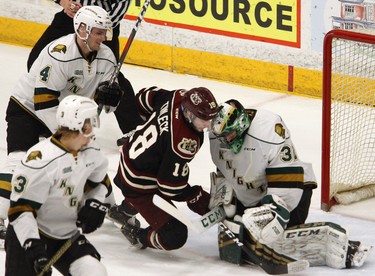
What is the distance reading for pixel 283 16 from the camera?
7.99 m

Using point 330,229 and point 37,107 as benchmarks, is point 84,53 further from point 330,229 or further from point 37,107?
point 330,229

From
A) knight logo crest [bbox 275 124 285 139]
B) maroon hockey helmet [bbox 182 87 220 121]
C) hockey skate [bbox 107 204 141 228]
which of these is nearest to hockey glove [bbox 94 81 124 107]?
hockey skate [bbox 107 204 141 228]

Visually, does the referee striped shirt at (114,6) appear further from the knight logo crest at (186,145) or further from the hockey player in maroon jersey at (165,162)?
the knight logo crest at (186,145)

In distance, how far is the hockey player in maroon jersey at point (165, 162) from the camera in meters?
5.51

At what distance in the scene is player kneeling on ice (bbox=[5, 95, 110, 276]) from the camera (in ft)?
15.3

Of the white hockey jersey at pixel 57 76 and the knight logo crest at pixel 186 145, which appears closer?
the knight logo crest at pixel 186 145

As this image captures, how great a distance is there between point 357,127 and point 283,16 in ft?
4.92

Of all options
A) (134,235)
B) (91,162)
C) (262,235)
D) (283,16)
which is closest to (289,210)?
(262,235)

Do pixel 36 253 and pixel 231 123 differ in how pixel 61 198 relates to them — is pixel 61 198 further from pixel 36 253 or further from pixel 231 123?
pixel 231 123

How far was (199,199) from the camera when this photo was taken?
5984 millimetres

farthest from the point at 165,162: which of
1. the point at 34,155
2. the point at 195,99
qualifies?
the point at 34,155

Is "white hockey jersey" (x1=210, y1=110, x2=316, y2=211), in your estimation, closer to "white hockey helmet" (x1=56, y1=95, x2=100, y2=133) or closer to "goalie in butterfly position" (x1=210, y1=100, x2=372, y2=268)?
"goalie in butterfly position" (x1=210, y1=100, x2=372, y2=268)

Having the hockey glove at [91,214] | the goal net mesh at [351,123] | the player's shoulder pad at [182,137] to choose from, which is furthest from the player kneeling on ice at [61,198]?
the goal net mesh at [351,123]

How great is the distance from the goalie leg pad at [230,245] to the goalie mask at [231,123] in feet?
1.31
